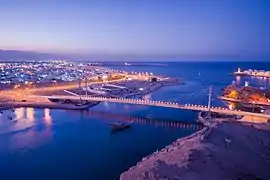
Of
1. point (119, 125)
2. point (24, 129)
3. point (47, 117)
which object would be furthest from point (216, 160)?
point (47, 117)

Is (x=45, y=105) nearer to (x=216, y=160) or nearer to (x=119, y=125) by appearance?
(x=119, y=125)

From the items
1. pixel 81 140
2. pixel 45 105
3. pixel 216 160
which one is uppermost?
pixel 216 160

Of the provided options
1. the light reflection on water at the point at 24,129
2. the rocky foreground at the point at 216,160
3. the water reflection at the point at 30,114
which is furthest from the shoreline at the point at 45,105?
the rocky foreground at the point at 216,160

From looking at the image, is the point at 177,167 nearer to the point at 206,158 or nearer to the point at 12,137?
the point at 206,158

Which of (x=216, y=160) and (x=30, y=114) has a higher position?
(x=216, y=160)

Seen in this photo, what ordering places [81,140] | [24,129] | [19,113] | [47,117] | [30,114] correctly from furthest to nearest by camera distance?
1. [19,113]
2. [30,114]
3. [47,117]
4. [24,129]
5. [81,140]

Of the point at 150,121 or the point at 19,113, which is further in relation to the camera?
the point at 19,113

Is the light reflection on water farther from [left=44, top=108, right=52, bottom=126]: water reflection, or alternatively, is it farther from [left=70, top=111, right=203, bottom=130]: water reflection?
[left=70, top=111, right=203, bottom=130]: water reflection
